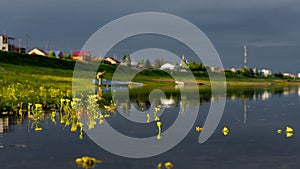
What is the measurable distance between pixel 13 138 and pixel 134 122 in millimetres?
8846

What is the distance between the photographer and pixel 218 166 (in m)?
12.3

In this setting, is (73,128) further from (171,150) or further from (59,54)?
(59,54)

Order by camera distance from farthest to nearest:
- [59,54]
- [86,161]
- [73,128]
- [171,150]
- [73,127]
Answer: [59,54] → [73,127] → [73,128] → [171,150] → [86,161]

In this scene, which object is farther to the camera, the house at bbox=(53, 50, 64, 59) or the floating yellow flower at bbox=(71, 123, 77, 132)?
the house at bbox=(53, 50, 64, 59)

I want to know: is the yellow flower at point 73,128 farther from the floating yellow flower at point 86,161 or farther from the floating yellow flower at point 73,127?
the floating yellow flower at point 86,161

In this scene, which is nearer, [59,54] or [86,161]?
[86,161]

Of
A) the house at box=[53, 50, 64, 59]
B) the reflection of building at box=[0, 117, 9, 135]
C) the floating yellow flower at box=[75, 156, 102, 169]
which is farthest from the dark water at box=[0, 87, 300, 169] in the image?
the house at box=[53, 50, 64, 59]

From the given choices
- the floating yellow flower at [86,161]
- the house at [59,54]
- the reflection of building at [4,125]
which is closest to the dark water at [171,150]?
the reflection of building at [4,125]

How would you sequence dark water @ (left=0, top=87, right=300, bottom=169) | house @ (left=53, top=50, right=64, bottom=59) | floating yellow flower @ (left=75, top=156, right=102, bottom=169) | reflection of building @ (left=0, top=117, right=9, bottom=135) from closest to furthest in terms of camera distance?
floating yellow flower @ (left=75, top=156, right=102, bottom=169), dark water @ (left=0, top=87, right=300, bottom=169), reflection of building @ (left=0, top=117, right=9, bottom=135), house @ (left=53, top=50, right=64, bottom=59)

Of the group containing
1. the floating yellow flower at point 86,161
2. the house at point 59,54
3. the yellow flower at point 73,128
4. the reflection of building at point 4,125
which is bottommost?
the floating yellow flower at point 86,161

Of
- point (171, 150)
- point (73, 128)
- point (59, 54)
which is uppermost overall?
point (59, 54)

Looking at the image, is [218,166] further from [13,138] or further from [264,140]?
[13,138]

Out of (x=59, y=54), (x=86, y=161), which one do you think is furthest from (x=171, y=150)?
(x=59, y=54)

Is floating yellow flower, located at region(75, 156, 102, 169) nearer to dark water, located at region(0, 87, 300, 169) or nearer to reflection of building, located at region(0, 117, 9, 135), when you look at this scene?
dark water, located at region(0, 87, 300, 169)
